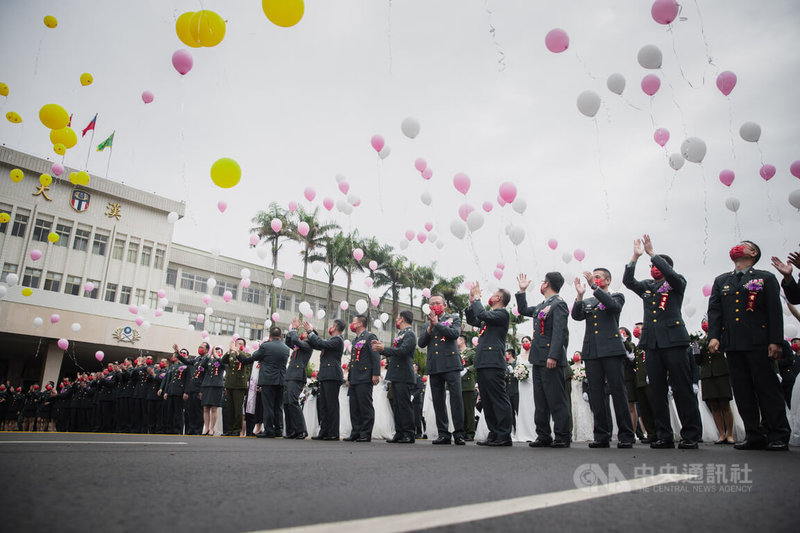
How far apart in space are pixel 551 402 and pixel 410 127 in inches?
309

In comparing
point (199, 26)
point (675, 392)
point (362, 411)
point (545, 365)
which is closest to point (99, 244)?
point (199, 26)

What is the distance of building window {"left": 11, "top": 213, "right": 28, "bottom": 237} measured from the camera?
32031mm

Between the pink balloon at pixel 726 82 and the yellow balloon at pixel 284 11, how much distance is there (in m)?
7.43

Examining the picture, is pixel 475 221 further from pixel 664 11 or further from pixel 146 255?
pixel 146 255

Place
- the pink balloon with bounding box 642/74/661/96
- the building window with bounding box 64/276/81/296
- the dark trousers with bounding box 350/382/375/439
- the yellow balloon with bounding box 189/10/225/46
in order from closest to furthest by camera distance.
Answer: the yellow balloon with bounding box 189/10/225/46
the dark trousers with bounding box 350/382/375/439
the pink balloon with bounding box 642/74/661/96
the building window with bounding box 64/276/81/296

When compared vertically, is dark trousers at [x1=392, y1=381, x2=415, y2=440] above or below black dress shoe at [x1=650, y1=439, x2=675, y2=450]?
above

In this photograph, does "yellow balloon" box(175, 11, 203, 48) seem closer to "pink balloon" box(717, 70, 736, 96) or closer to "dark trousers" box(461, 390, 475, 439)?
"dark trousers" box(461, 390, 475, 439)

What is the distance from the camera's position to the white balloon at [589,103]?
938 centimetres

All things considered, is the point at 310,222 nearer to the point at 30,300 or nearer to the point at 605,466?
the point at 30,300

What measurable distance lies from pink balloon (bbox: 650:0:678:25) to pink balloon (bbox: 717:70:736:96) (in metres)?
1.85

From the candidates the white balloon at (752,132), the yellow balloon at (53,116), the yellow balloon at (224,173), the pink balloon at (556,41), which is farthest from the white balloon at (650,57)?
the yellow balloon at (53,116)

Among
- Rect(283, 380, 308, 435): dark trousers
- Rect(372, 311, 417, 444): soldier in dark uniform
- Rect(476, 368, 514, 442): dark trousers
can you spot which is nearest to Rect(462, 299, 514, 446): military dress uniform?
A: Rect(476, 368, 514, 442): dark trousers

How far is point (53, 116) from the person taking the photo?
32.3 ft

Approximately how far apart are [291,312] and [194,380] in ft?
118
